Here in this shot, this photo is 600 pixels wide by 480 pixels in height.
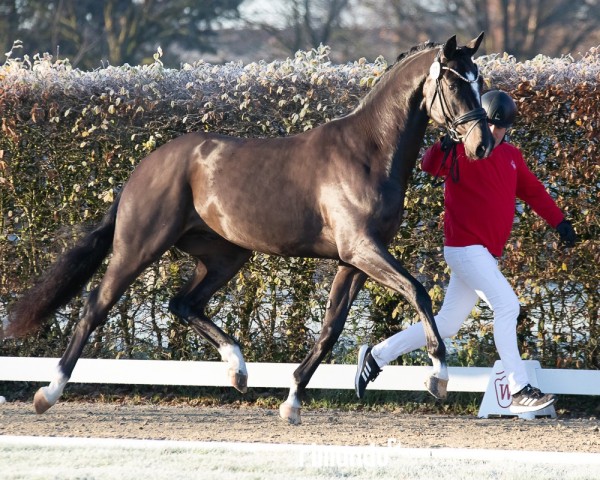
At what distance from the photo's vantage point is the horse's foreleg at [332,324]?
5.89 metres

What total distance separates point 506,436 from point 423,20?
21055 mm

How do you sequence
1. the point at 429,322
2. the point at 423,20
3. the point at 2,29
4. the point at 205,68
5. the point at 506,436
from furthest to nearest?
the point at 423,20 → the point at 2,29 → the point at 205,68 → the point at 506,436 → the point at 429,322

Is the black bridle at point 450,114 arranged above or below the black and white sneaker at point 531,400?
above

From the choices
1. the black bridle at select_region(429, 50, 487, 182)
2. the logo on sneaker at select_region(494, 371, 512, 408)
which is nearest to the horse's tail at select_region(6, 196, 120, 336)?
the black bridle at select_region(429, 50, 487, 182)

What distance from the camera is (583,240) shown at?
22.0ft

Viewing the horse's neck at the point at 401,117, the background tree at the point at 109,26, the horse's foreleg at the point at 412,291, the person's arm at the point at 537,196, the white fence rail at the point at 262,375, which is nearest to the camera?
the horse's foreleg at the point at 412,291

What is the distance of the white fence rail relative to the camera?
6.54m

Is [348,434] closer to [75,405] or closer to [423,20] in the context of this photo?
[75,405]

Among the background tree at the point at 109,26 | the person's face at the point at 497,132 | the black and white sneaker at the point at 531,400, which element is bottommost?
the black and white sneaker at the point at 531,400

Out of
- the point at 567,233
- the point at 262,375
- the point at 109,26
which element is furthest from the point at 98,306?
the point at 109,26

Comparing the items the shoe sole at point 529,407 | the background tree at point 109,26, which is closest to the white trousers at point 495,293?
the shoe sole at point 529,407

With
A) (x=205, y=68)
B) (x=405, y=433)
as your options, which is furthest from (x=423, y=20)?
(x=405, y=433)

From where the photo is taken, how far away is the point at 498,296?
5.66 metres

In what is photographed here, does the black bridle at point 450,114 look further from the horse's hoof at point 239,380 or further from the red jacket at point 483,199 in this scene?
the horse's hoof at point 239,380
